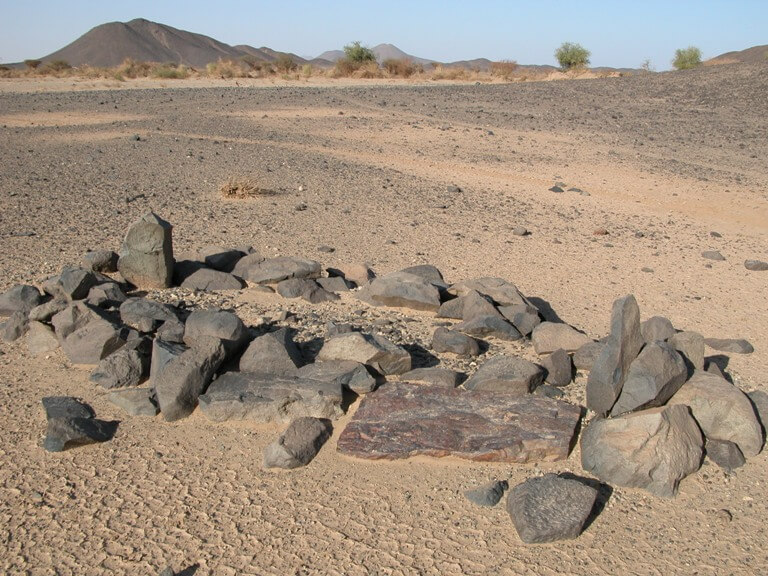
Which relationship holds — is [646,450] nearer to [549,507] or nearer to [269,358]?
[549,507]

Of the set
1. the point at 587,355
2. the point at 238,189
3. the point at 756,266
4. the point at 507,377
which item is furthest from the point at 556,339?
the point at 238,189

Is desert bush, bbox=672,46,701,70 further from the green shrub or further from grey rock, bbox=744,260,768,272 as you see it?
grey rock, bbox=744,260,768,272

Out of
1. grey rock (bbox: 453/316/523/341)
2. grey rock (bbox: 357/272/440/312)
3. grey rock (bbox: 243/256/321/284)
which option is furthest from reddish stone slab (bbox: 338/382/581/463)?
grey rock (bbox: 243/256/321/284)

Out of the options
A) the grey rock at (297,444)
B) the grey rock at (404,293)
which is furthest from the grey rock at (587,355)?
the grey rock at (297,444)

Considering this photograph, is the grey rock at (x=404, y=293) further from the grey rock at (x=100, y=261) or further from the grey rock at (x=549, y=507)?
the grey rock at (x=549, y=507)

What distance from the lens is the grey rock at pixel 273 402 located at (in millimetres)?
4617

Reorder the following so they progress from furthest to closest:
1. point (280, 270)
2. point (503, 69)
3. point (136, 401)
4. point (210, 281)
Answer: point (503, 69) → point (280, 270) → point (210, 281) → point (136, 401)

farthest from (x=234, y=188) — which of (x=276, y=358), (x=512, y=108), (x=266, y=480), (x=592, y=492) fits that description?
(x=512, y=108)

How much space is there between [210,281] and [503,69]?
3008 centimetres

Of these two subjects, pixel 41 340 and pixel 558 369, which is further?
pixel 41 340

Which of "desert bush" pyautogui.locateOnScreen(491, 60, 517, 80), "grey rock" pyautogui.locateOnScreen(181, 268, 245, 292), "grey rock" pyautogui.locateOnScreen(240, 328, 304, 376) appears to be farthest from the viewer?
"desert bush" pyautogui.locateOnScreen(491, 60, 517, 80)

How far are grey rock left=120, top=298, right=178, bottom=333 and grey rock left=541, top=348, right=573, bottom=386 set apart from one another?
2.59 meters

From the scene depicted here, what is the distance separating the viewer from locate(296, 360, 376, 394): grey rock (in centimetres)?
482

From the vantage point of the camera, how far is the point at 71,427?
440 centimetres
